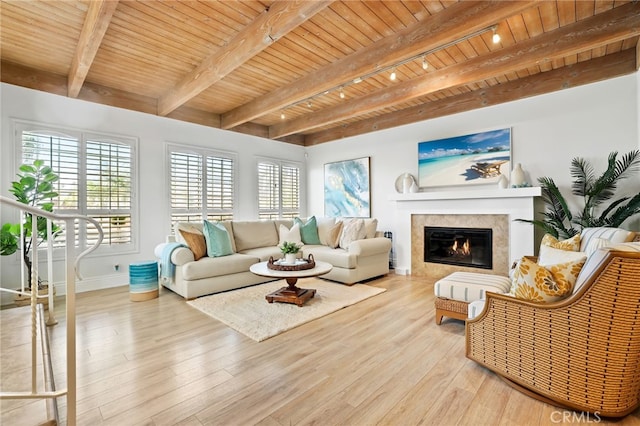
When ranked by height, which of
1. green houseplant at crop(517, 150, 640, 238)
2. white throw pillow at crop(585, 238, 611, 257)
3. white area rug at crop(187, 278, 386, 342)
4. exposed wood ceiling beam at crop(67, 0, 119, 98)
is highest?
exposed wood ceiling beam at crop(67, 0, 119, 98)

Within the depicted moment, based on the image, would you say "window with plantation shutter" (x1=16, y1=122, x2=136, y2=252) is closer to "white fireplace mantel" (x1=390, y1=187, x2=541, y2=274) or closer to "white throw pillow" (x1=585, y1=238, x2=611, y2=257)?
"white fireplace mantel" (x1=390, y1=187, x2=541, y2=274)

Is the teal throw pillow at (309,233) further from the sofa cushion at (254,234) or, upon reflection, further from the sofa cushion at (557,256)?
the sofa cushion at (557,256)

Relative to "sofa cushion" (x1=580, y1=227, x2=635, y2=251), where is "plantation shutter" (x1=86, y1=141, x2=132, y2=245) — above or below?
above

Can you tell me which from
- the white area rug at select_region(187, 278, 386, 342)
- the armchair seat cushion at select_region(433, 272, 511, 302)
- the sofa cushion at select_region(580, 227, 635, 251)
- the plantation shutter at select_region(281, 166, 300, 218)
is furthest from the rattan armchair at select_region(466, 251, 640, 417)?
the plantation shutter at select_region(281, 166, 300, 218)

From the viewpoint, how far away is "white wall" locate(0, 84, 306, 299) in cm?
354

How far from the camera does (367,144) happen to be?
19.1 feet

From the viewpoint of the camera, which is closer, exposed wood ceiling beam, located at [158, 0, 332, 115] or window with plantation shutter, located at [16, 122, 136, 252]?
exposed wood ceiling beam, located at [158, 0, 332, 115]

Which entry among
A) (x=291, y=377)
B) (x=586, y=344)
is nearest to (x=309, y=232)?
(x=291, y=377)

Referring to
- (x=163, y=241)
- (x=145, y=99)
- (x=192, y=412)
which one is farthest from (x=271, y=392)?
(x=145, y=99)

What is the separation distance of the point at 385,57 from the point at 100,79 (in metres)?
3.80

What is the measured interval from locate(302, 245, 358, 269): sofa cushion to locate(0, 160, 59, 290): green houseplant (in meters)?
3.31

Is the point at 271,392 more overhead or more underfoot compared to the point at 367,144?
more underfoot

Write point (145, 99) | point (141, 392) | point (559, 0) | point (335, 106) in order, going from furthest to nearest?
point (335, 106)
point (145, 99)
point (559, 0)
point (141, 392)

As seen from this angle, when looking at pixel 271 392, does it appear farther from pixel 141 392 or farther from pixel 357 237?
pixel 357 237
